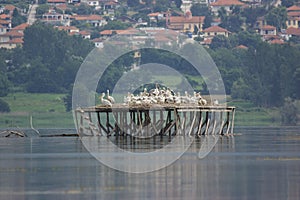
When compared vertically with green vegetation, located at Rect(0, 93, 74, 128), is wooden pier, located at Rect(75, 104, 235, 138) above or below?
above

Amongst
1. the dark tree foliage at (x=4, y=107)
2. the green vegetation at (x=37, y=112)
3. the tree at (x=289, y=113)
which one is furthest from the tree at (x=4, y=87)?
the tree at (x=289, y=113)

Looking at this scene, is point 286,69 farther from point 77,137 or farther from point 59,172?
point 59,172

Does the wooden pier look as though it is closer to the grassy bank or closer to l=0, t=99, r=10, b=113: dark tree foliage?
the grassy bank

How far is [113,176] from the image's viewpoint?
209 feet

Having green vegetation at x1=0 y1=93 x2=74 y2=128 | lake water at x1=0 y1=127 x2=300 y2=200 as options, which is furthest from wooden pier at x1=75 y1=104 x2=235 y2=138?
green vegetation at x1=0 y1=93 x2=74 y2=128

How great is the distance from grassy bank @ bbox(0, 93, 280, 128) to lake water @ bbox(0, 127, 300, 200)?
282 feet

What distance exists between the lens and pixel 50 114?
179 metres

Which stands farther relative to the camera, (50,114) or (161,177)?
(50,114)

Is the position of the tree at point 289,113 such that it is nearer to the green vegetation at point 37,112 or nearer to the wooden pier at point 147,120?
the green vegetation at point 37,112

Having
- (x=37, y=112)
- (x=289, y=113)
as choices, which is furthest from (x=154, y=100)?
(x=37, y=112)

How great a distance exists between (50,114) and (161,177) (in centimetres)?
11740

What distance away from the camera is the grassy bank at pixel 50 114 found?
172 meters

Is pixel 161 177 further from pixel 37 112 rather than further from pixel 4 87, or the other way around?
pixel 4 87

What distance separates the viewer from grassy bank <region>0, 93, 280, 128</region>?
172m
